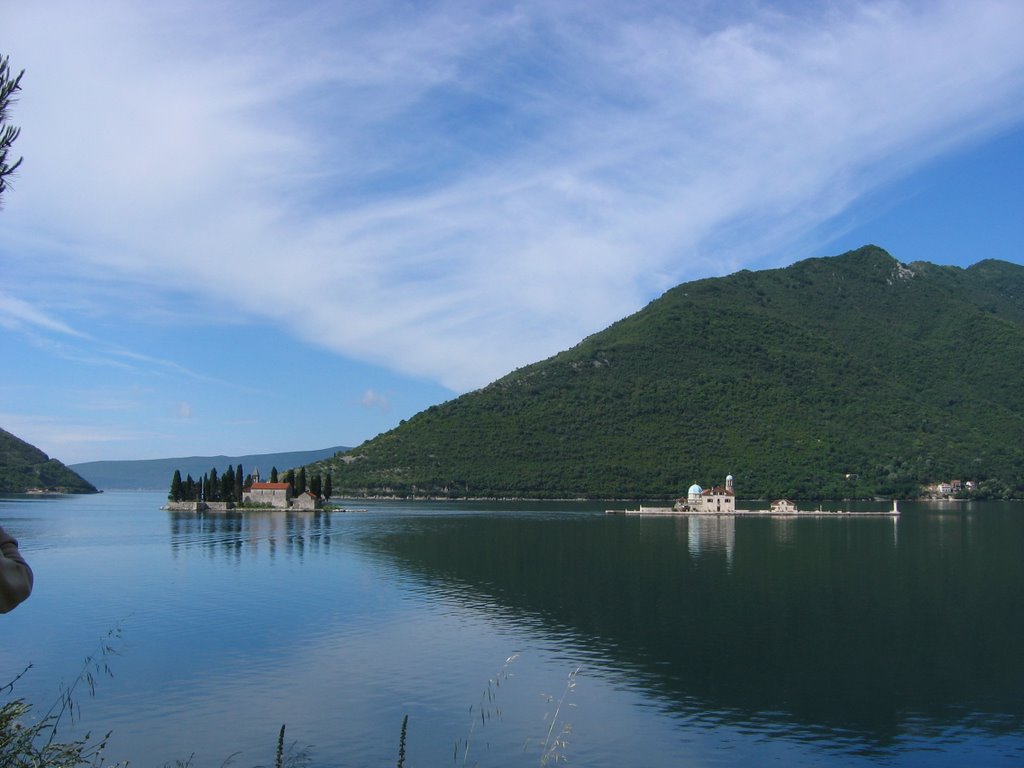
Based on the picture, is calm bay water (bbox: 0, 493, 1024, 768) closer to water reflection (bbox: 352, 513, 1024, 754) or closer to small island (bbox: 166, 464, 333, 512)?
water reflection (bbox: 352, 513, 1024, 754)

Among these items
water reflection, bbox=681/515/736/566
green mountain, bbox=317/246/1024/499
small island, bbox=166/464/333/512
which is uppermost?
green mountain, bbox=317/246/1024/499

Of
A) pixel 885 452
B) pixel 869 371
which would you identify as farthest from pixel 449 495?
pixel 869 371

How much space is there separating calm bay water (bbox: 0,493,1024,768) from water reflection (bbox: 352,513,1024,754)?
0.52 ft

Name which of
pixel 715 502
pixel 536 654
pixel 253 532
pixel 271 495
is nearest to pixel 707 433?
pixel 715 502

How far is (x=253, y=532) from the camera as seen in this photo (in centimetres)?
8706

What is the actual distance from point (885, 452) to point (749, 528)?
269 ft

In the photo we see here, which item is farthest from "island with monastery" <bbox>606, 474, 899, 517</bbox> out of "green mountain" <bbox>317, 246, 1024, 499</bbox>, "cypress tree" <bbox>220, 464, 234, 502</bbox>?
"cypress tree" <bbox>220, 464, 234, 502</bbox>

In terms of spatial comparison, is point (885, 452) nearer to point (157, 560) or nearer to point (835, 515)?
point (835, 515)

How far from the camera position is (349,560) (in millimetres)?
60719

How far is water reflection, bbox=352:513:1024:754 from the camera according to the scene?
82.1ft

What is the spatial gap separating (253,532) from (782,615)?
6167 centimetres

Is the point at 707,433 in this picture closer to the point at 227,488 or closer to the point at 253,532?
the point at 227,488

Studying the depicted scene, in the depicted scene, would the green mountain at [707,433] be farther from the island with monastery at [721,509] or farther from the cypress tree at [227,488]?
the cypress tree at [227,488]

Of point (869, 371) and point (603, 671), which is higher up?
point (869, 371)
